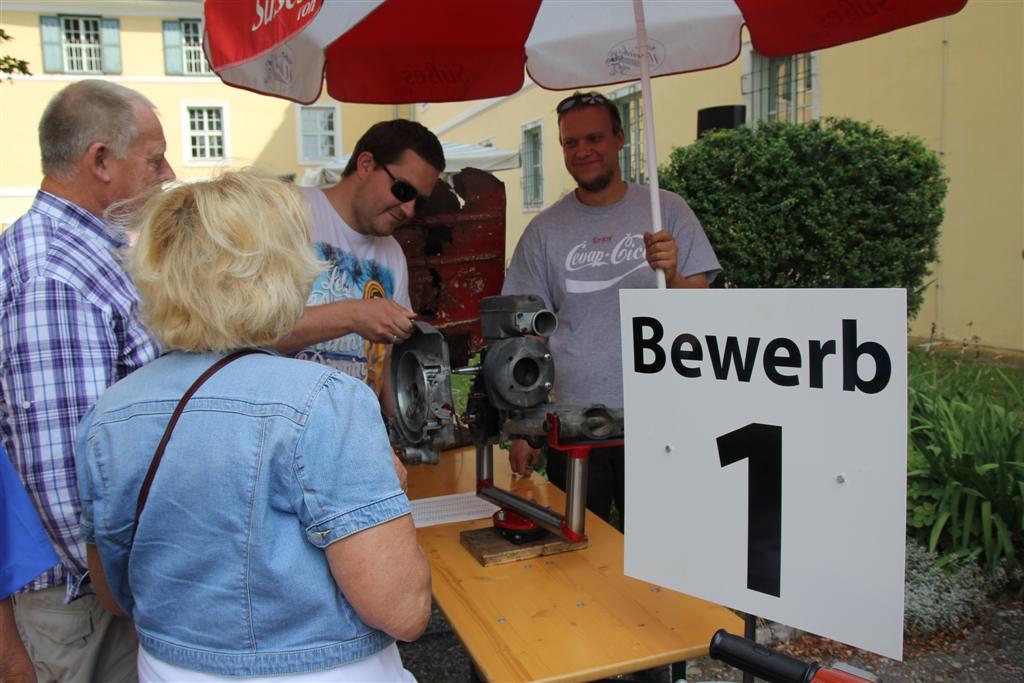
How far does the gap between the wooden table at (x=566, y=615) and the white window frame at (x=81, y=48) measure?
30848mm

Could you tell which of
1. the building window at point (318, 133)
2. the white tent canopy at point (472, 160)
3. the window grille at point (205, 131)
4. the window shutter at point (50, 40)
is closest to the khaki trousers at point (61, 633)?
the white tent canopy at point (472, 160)

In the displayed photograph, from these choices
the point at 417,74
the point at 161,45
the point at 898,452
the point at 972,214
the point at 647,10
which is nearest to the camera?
the point at 898,452

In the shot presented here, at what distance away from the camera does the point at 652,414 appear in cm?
173

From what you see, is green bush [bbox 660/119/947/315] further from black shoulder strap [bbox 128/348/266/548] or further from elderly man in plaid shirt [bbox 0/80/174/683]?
black shoulder strap [bbox 128/348/266/548]

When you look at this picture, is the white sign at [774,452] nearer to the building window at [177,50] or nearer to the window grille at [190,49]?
the building window at [177,50]

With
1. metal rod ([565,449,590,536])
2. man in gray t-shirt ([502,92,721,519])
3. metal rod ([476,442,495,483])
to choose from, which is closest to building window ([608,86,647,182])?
man in gray t-shirt ([502,92,721,519])

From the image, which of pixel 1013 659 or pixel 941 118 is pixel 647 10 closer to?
pixel 1013 659

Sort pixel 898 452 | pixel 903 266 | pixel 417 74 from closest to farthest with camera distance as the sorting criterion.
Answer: pixel 898 452 < pixel 417 74 < pixel 903 266

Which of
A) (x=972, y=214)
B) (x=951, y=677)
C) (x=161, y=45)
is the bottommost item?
(x=951, y=677)

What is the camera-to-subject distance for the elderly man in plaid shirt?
167 cm

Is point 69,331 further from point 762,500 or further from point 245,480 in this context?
point 762,500

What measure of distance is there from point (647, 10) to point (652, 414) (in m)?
2.18

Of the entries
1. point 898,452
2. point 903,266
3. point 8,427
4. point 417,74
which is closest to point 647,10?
point 417,74

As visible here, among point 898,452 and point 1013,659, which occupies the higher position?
point 898,452
